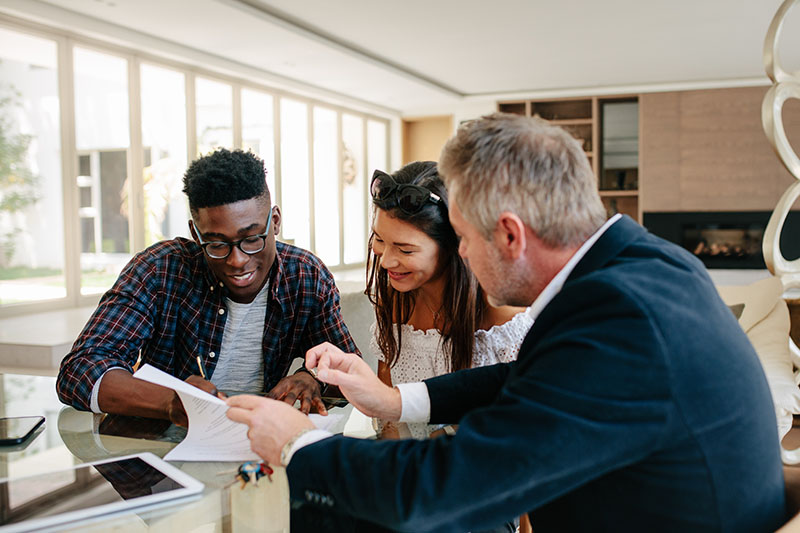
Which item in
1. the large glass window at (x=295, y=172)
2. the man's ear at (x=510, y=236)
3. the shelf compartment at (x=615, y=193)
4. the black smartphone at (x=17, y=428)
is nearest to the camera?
the man's ear at (x=510, y=236)

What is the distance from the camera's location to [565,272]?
1.01 m

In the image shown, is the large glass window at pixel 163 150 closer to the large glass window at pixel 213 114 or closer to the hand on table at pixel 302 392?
the large glass window at pixel 213 114

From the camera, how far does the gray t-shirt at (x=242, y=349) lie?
6.55ft

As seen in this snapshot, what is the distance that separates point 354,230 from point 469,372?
9.03m

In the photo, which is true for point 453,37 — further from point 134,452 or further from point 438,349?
point 134,452

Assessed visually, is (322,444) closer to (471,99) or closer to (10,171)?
(10,171)

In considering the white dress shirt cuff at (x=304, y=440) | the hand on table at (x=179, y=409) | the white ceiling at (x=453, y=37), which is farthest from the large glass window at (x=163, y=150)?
the white dress shirt cuff at (x=304, y=440)

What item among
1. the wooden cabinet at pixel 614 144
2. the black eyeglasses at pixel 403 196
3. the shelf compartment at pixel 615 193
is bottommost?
the black eyeglasses at pixel 403 196

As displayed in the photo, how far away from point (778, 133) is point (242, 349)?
1.84 m

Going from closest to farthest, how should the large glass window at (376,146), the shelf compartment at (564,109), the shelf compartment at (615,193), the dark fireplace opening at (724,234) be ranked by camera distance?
the dark fireplace opening at (724,234)
the shelf compartment at (615,193)
the shelf compartment at (564,109)
the large glass window at (376,146)

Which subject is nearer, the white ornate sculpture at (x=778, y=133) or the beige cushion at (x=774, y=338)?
the white ornate sculpture at (x=778, y=133)

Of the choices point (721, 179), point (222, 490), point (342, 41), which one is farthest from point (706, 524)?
point (721, 179)

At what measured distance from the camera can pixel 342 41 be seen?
670 cm

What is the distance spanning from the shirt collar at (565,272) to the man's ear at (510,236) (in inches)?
2.6
